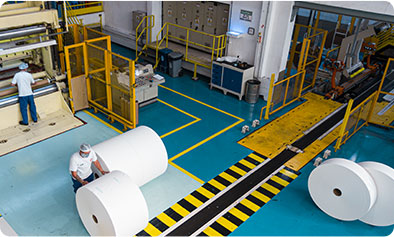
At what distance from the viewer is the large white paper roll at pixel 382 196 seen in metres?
7.14

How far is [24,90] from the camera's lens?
379 inches

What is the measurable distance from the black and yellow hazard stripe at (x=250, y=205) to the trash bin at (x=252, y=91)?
13.0 feet

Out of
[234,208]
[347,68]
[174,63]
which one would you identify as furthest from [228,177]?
[347,68]

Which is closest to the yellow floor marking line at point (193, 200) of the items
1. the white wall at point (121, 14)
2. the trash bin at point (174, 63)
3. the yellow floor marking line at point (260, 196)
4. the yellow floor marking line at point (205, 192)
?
the yellow floor marking line at point (205, 192)

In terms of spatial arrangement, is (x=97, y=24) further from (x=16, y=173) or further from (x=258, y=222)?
(x=258, y=222)

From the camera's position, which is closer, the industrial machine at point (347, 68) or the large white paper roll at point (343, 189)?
the large white paper roll at point (343, 189)

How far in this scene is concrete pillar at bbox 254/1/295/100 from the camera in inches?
453

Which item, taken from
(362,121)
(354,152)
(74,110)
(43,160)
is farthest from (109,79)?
(362,121)

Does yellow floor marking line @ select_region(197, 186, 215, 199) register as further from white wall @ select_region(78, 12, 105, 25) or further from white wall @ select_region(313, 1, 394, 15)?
white wall @ select_region(78, 12, 105, 25)

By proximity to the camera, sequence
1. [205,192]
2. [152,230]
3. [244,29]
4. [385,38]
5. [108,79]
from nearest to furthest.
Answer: [152,230] → [205,192] → [108,79] → [244,29] → [385,38]

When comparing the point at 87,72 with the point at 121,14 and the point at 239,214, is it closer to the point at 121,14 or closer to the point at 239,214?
the point at 239,214

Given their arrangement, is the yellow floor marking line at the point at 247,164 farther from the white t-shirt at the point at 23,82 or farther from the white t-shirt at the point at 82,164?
the white t-shirt at the point at 23,82

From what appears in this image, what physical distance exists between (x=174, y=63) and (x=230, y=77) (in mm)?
2714

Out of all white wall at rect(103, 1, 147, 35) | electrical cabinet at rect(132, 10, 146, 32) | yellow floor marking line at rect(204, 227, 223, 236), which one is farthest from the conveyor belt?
white wall at rect(103, 1, 147, 35)
